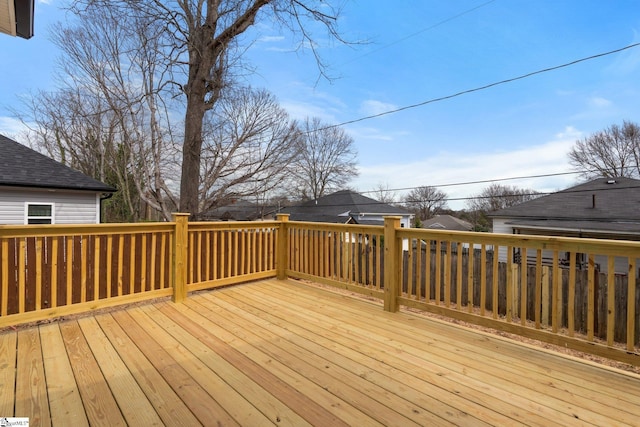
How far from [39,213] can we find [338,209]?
503 inches

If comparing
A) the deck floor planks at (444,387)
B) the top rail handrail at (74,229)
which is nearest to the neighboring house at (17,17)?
the top rail handrail at (74,229)

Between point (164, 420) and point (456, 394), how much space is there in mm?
1547

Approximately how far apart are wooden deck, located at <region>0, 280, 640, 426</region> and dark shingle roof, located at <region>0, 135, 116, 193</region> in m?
7.33

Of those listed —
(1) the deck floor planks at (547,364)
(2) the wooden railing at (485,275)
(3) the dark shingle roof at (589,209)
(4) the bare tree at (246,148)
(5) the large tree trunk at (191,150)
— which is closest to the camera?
(1) the deck floor planks at (547,364)

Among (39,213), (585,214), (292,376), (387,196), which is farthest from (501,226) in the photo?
(39,213)

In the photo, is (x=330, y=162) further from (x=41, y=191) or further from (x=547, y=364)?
(x=547, y=364)

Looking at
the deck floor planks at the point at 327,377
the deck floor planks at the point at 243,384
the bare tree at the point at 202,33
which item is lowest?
the deck floor planks at the point at 327,377

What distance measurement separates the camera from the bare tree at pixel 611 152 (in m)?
15.6

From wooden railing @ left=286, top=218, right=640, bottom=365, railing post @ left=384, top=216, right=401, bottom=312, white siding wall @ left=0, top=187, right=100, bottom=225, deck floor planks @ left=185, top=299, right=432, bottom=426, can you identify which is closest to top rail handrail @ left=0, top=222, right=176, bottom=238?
deck floor planks @ left=185, top=299, right=432, bottom=426

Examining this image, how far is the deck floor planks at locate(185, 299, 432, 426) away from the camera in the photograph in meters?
1.58

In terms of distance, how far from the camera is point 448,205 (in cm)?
2852

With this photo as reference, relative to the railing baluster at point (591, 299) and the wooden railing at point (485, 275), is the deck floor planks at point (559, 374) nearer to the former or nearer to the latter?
the wooden railing at point (485, 275)

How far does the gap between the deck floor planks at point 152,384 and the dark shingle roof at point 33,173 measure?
7.80m

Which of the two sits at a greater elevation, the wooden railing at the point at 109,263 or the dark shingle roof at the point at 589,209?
the dark shingle roof at the point at 589,209
